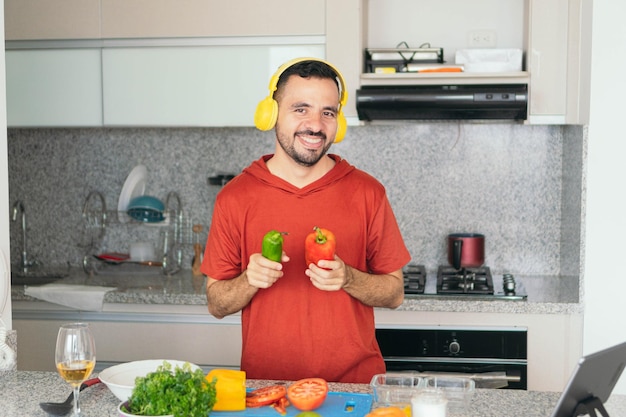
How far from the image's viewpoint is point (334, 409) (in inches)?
73.3

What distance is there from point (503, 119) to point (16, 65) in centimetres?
212

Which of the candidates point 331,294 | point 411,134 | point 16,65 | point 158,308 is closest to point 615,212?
point 411,134

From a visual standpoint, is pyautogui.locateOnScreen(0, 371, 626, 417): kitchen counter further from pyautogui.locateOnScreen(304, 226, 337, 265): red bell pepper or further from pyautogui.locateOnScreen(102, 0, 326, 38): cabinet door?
pyautogui.locateOnScreen(102, 0, 326, 38): cabinet door

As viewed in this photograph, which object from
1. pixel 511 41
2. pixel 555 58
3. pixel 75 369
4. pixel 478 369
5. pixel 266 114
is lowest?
pixel 478 369

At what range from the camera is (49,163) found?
13.3ft

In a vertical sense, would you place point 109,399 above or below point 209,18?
below

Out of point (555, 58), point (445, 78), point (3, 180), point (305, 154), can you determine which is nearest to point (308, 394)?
point (305, 154)

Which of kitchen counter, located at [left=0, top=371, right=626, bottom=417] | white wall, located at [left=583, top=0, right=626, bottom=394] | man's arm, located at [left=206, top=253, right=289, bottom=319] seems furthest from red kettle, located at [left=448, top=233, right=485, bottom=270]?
kitchen counter, located at [left=0, top=371, right=626, bottom=417]

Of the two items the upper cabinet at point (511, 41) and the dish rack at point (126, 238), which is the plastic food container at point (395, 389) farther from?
the dish rack at point (126, 238)

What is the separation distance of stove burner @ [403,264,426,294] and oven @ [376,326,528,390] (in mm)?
170

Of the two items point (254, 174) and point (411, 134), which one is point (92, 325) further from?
point (411, 134)

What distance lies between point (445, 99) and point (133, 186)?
147 cm

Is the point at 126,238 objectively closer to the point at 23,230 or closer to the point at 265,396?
the point at 23,230

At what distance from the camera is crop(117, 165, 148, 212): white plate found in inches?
148
